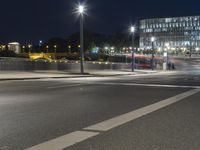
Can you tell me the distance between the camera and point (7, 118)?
10484 mm

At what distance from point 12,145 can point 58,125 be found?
7.11 ft

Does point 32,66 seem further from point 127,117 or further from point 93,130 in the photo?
point 93,130

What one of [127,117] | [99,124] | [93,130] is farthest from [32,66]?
[93,130]

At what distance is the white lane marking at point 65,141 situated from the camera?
7262 mm

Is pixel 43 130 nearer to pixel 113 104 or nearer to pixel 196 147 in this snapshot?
pixel 196 147

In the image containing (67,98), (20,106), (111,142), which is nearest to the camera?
(111,142)

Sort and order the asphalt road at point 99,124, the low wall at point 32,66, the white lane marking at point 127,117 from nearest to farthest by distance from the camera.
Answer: the asphalt road at point 99,124, the white lane marking at point 127,117, the low wall at point 32,66

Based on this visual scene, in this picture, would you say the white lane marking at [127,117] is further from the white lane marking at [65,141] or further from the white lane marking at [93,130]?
the white lane marking at [65,141]

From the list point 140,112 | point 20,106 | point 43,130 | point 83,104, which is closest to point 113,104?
point 83,104

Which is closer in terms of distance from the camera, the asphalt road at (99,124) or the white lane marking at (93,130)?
the white lane marking at (93,130)

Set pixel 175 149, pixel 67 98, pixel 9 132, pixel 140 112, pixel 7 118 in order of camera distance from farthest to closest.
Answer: pixel 67 98, pixel 140 112, pixel 7 118, pixel 9 132, pixel 175 149

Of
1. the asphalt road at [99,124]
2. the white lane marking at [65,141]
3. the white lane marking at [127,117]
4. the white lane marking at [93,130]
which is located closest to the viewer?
the white lane marking at [65,141]

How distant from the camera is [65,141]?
7758mm

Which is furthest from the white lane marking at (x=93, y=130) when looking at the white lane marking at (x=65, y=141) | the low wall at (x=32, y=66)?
the low wall at (x=32, y=66)
